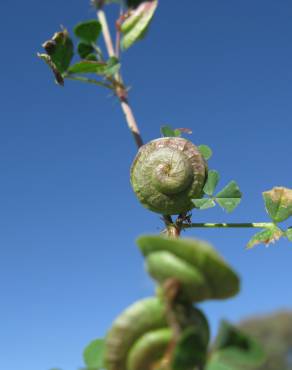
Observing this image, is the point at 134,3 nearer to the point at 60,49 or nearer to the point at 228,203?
the point at 60,49

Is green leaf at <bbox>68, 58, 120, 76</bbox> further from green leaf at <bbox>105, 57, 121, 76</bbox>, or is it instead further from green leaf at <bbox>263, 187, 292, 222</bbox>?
green leaf at <bbox>263, 187, 292, 222</bbox>

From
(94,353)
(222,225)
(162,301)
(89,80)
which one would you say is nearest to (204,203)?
(222,225)

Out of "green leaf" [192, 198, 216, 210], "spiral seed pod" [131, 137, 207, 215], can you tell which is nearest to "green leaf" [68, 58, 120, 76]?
"spiral seed pod" [131, 137, 207, 215]

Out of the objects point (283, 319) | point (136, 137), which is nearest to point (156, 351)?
point (136, 137)

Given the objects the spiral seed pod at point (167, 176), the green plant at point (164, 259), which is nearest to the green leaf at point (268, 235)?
the green plant at point (164, 259)

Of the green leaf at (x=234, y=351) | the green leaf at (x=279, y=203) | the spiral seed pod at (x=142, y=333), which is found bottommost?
the green leaf at (x=234, y=351)

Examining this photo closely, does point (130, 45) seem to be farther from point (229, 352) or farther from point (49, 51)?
point (229, 352)

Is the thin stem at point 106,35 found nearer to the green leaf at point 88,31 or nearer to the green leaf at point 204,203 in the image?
the green leaf at point 88,31
